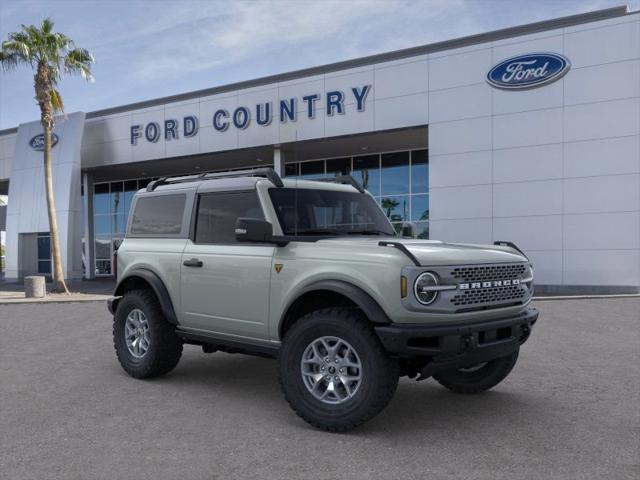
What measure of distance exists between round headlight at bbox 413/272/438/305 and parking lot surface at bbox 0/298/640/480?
1044mm

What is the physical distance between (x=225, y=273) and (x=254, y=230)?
904mm

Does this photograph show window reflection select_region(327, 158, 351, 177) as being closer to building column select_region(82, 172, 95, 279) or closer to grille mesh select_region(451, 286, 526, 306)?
building column select_region(82, 172, 95, 279)

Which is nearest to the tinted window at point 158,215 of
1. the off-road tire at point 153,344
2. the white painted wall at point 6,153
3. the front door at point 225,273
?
the front door at point 225,273

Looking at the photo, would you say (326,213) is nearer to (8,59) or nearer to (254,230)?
(254,230)

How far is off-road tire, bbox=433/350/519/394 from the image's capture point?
5.21m

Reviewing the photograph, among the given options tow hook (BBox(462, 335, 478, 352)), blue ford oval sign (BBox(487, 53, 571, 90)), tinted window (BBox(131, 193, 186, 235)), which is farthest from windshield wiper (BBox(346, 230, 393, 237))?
blue ford oval sign (BBox(487, 53, 571, 90))

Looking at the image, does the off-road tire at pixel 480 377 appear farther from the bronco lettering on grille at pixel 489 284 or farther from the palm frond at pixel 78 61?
the palm frond at pixel 78 61

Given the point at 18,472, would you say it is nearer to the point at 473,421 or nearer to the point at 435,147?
the point at 473,421

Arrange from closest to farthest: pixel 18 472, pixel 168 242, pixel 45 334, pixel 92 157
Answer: pixel 18 472
pixel 168 242
pixel 45 334
pixel 92 157

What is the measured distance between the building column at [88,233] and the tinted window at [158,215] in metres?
25.0

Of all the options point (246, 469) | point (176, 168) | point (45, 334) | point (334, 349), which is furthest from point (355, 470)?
point (176, 168)

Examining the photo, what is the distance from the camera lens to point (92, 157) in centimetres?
2689

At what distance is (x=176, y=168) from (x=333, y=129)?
10.5 metres

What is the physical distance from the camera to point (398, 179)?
23.2 metres
